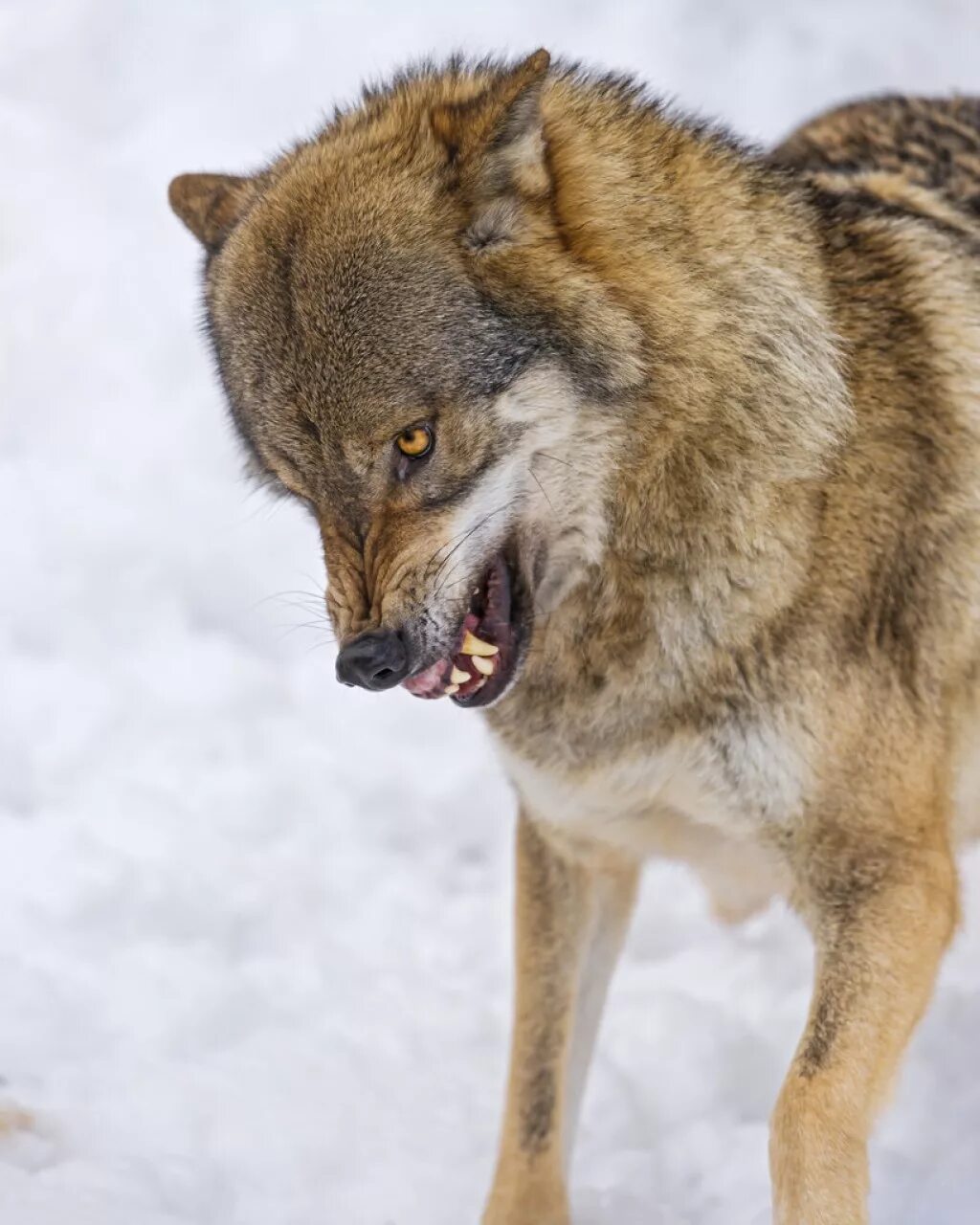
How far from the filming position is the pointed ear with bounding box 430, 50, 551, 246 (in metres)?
2.82

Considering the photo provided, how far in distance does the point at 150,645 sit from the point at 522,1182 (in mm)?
2410

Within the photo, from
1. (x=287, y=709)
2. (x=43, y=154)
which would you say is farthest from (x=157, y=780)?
(x=43, y=154)

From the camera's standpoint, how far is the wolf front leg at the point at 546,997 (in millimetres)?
3719

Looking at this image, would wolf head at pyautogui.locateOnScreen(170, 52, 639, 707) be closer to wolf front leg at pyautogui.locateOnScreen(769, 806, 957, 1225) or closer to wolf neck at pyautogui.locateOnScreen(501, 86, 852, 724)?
wolf neck at pyautogui.locateOnScreen(501, 86, 852, 724)

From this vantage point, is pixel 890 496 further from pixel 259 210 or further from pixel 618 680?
pixel 259 210

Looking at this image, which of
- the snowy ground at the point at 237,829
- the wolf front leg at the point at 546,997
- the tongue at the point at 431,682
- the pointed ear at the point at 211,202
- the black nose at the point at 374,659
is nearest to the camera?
the black nose at the point at 374,659

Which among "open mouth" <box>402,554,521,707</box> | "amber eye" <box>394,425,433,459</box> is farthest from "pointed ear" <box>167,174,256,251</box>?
"open mouth" <box>402,554,521,707</box>

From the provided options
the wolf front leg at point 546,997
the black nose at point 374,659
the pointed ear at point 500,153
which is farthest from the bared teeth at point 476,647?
the wolf front leg at point 546,997

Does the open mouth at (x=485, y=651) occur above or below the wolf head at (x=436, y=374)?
below

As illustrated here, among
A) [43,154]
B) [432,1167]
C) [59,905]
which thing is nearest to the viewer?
[432,1167]

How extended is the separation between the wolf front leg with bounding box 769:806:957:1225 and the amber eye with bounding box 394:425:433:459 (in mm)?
1045

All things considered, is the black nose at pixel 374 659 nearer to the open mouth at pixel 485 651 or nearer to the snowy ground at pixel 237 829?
the open mouth at pixel 485 651

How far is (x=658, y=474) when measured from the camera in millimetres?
3041

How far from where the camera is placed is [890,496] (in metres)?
3.20
